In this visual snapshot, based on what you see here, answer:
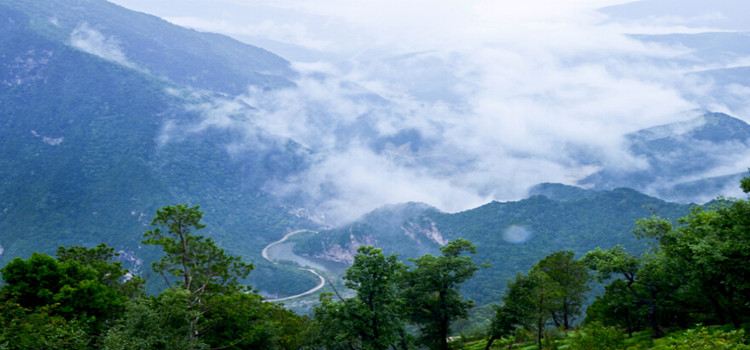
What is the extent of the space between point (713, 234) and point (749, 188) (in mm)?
2953

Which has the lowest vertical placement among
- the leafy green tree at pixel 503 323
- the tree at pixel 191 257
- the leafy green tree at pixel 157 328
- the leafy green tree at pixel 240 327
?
the leafy green tree at pixel 503 323

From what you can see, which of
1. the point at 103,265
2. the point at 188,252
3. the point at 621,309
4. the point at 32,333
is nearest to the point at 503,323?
the point at 621,309

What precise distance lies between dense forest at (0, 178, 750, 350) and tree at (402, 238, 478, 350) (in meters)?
0.09

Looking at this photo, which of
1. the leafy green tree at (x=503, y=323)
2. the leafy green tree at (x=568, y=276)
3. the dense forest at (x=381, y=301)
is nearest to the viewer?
the dense forest at (x=381, y=301)

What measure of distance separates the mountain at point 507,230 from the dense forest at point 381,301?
5825cm

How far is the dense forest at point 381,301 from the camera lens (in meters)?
21.6

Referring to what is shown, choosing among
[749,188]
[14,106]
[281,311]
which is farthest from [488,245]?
[14,106]

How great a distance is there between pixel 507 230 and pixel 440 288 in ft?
328

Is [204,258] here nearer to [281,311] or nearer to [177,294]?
[177,294]

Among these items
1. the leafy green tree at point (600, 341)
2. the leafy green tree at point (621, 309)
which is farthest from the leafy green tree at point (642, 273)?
the leafy green tree at point (600, 341)

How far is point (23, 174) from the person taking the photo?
160 meters

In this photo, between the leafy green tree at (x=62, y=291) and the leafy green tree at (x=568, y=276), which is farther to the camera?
the leafy green tree at (x=568, y=276)

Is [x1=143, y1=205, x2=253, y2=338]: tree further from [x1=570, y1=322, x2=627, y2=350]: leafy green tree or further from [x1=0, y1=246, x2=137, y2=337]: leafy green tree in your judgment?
[x1=570, y1=322, x2=627, y2=350]: leafy green tree

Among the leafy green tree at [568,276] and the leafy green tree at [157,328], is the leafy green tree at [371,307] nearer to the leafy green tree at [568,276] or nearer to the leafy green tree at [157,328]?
the leafy green tree at [157,328]
